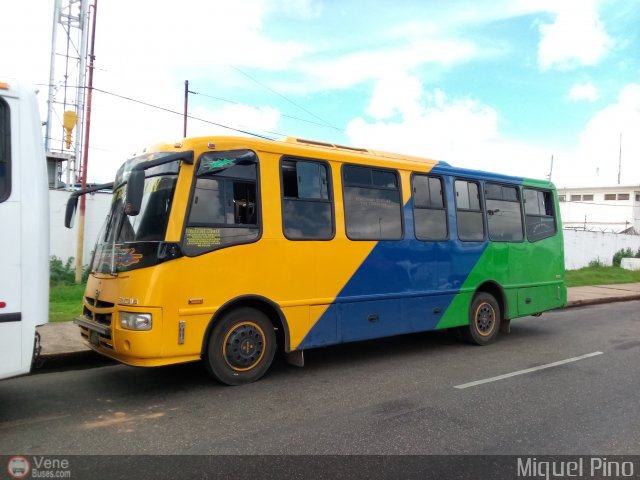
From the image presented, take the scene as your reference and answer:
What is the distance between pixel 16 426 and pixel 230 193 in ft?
10.3

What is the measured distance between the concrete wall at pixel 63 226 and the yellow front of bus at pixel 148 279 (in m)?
7.89

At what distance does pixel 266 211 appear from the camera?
622cm

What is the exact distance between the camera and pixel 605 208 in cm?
4506

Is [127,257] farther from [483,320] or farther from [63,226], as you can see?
[63,226]

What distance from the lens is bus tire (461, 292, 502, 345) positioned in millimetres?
8625

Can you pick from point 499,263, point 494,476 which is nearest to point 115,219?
point 494,476

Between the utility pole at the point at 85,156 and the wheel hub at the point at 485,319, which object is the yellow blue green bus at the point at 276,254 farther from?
the utility pole at the point at 85,156

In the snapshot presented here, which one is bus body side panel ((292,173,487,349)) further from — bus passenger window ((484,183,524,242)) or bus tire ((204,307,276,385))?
bus passenger window ((484,183,524,242))

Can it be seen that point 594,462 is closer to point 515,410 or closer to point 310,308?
point 515,410

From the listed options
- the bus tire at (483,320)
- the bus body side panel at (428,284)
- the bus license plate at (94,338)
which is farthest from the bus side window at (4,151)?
the bus tire at (483,320)

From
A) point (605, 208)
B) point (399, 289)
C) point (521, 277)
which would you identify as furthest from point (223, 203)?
point (605, 208)

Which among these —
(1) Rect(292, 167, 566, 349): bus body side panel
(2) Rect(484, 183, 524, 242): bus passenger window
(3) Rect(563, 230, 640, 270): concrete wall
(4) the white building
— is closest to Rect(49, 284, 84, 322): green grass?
(1) Rect(292, 167, 566, 349): bus body side panel

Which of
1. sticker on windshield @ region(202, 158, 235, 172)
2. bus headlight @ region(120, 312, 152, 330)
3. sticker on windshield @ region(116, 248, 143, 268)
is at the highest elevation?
sticker on windshield @ region(202, 158, 235, 172)

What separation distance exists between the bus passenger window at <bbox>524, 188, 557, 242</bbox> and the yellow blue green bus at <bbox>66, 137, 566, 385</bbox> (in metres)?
1.33
